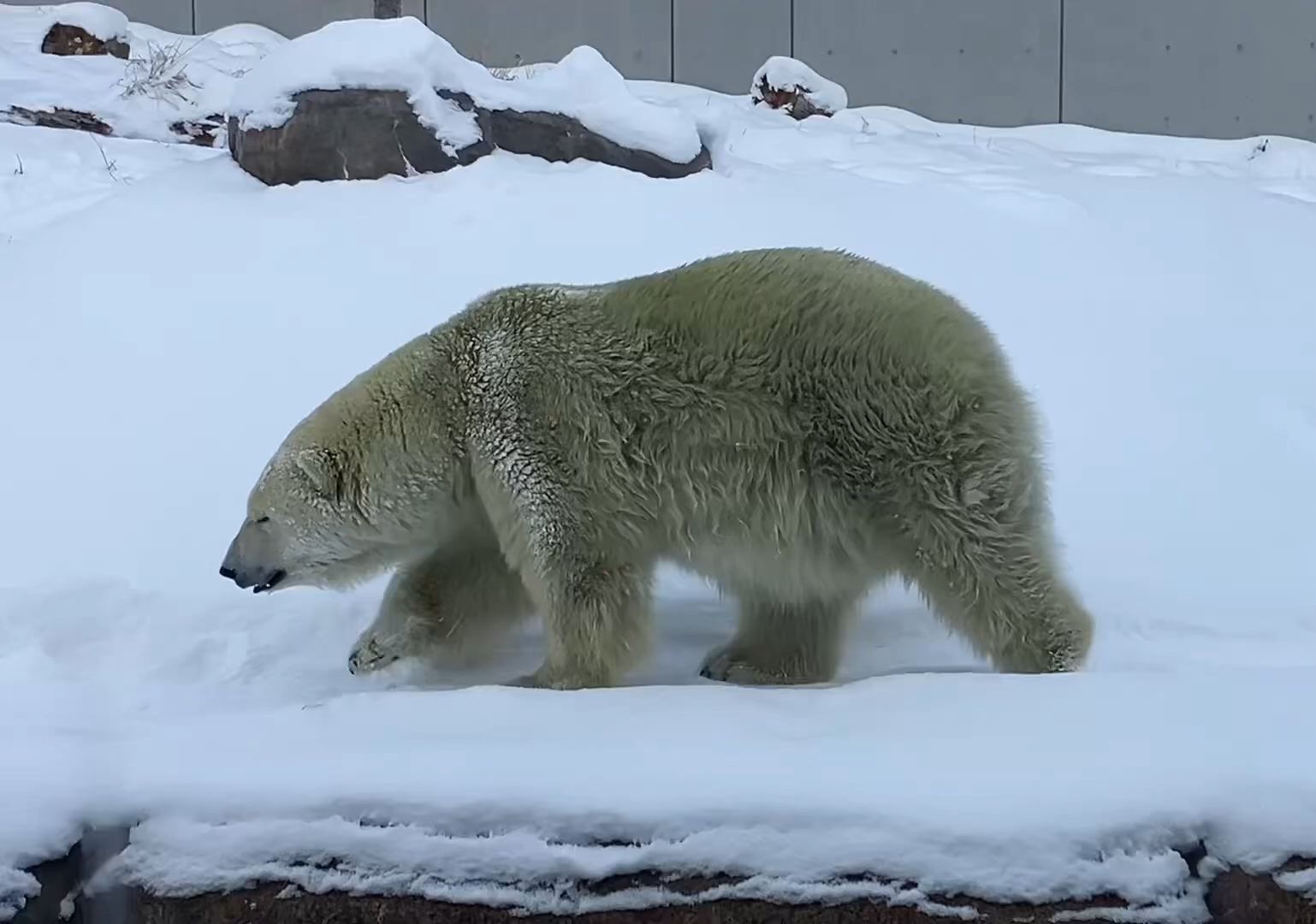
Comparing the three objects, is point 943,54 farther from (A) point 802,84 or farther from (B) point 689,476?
(B) point 689,476

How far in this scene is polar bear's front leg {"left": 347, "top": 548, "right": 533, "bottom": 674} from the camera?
279 cm

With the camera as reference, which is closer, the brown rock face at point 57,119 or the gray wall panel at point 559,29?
the brown rock face at point 57,119

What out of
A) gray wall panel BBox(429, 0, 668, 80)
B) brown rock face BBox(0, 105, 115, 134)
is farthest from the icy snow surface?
brown rock face BBox(0, 105, 115, 134)

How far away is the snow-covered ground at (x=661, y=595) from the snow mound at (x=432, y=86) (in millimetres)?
269

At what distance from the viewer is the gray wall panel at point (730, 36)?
35.8 ft

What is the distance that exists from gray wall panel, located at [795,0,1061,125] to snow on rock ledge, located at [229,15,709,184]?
553 centimetres

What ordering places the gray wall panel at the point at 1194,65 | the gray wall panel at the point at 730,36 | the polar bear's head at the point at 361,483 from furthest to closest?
Result: the gray wall panel at the point at 730,36 < the gray wall panel at the point at 1194,65 < the polar bear's head at the point at 361,483

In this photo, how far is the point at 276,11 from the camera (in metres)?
11.3

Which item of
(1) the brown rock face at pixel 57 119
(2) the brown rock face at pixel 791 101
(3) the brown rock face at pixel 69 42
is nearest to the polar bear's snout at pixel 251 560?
(1) the brown rock face at pixel 57 119

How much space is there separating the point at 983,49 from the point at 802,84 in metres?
2.31

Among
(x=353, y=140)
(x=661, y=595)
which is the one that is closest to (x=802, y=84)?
(x=353, y=140)

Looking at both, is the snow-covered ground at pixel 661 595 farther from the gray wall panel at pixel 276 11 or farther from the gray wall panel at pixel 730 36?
the gray wall panel at pixel 276 11

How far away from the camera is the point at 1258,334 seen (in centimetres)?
461

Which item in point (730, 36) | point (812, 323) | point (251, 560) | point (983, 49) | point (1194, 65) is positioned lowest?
point (251, 560)
